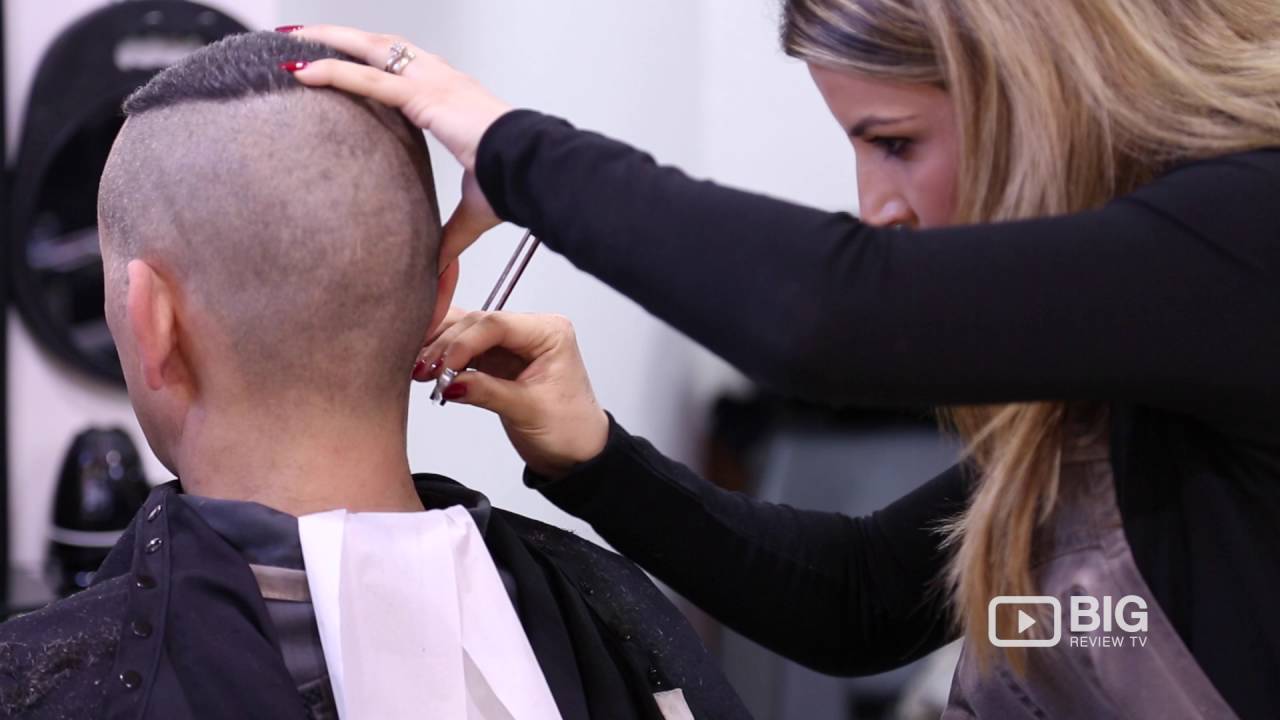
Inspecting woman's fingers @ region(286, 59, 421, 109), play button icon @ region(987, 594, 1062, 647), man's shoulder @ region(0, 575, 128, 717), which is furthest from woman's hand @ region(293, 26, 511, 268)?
play button icon @ region(987, 594, 1062, 647)

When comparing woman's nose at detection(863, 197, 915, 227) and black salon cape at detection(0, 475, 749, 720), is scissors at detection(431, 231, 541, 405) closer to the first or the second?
black salon cape at detection(0, 475, 749, 720)

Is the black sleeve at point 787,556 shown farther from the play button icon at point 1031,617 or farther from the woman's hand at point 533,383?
the play button icon at point 1031,617

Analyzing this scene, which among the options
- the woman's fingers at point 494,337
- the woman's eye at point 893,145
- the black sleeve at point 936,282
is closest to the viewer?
the black sleeve at point 936,282

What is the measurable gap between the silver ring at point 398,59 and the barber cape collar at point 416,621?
343 mm

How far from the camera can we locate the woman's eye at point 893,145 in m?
1.15

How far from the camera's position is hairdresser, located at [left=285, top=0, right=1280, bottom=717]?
926 mm

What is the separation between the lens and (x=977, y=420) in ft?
4.09

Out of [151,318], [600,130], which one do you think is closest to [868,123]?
[151,318]

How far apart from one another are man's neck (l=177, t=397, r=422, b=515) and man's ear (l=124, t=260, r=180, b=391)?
59mm

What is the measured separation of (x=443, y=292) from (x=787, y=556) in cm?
44

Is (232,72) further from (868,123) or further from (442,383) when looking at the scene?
(868,123)

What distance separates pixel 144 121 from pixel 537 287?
5.21 ft

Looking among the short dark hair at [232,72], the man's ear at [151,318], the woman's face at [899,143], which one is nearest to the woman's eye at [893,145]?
the woman's face at [899,143]

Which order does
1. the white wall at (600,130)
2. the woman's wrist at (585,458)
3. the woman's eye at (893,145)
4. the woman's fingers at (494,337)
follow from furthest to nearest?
the white wall at (600,130), the woman's wrist at (585,458), the woman's fingers at (494,337), the woman's eye at (893,145)
